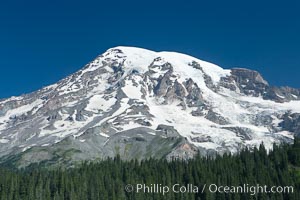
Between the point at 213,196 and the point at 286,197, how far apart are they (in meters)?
24.9

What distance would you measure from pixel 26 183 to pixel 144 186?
42827mm

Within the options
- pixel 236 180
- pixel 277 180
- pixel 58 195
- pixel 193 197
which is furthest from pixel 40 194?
pixel 277 180

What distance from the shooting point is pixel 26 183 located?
195625mm

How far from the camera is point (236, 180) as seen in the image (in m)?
197

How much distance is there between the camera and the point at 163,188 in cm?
19800

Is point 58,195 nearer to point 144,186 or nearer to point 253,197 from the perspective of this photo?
point 144,186

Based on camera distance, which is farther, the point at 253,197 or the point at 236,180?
the point at 236,180

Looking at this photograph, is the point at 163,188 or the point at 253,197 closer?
the point at 253,197

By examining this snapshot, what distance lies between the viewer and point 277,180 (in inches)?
7712

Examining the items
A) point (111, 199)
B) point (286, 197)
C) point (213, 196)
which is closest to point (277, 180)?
point (286, 197)

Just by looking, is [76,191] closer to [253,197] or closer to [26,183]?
[26,183]

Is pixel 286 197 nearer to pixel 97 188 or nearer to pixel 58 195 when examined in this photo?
pixel 97 188

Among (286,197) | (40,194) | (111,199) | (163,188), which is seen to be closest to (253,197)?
(286,197)

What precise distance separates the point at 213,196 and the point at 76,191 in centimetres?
4826
